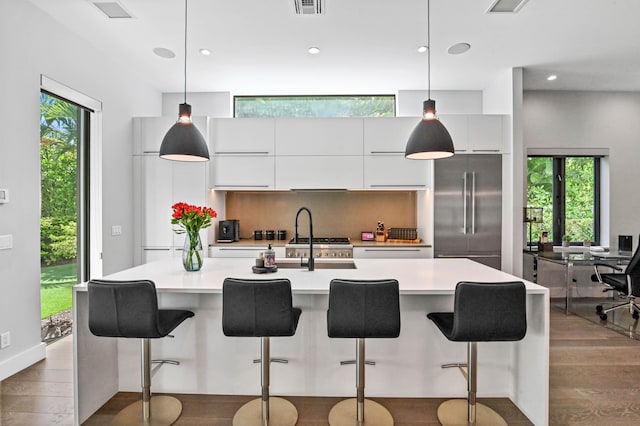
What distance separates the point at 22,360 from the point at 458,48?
487 cm

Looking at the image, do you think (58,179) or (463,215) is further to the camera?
(463,215)

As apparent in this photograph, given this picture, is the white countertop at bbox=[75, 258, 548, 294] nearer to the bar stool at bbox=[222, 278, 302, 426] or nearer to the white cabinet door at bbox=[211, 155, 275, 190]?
the bar stool at bbox=[222, 278, 302, 426]

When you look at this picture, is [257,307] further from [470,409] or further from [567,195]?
[567,195]

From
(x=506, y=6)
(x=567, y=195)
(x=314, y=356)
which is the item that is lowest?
(x=314, y=356)

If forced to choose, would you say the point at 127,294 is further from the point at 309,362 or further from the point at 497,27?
the point at 497,27

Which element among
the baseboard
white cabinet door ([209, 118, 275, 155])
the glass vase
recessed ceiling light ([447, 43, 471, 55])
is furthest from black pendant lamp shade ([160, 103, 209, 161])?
recessed ceiling light ([447, 43, 471, 55])

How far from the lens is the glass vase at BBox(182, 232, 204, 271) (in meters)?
2.45

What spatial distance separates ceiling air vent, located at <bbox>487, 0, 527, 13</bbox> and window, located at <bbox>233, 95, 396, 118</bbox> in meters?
2.04

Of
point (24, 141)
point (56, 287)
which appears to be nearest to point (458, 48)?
point (24, 141)

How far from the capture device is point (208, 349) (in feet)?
7.75

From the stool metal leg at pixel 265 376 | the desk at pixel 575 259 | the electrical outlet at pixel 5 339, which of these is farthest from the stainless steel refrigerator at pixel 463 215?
the electrical outlet at pixel 5 339

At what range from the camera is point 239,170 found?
436cm

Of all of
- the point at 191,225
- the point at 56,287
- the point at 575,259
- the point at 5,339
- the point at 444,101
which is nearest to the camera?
the point at 191,225

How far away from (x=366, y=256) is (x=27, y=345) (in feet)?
10.9
